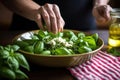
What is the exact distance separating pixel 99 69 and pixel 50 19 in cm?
24

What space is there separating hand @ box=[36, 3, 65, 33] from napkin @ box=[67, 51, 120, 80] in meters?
0.15

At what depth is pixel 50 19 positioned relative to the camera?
987 millimetres

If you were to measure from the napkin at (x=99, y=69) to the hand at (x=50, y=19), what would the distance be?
0.15 m

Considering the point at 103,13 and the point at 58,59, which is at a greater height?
the point at 103,13

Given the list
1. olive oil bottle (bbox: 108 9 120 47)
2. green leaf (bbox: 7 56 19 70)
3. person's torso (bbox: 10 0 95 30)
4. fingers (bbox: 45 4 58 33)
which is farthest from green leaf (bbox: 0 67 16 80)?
person's torso (bbox: 10 0 95 30)

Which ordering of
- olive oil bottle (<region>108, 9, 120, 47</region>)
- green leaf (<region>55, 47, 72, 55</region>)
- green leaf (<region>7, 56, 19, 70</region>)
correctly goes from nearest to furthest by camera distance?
green leaf (<region>7, 56, 19, 70</region>) < green leaf (<region>55, 47, 72, 55</region>) < olive oil bottle (<region>108, 9, 120, 47</region>)

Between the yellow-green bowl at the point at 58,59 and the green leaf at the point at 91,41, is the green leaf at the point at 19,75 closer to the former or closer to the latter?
the yellow-green bowl at the point at 58,59

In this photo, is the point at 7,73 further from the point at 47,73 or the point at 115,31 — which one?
the point at 115,31

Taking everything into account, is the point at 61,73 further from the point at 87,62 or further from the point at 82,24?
the point at 82,24

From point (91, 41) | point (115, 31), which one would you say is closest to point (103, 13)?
point (115, 31)

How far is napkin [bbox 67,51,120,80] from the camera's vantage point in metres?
0.90

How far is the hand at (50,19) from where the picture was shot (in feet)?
3.22

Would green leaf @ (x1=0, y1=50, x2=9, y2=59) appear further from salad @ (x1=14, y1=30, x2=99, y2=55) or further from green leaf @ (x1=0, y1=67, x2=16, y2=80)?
salad @ (x1=14, y1=30, x2=99, y2=55)

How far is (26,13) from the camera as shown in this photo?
1246 millimetres
